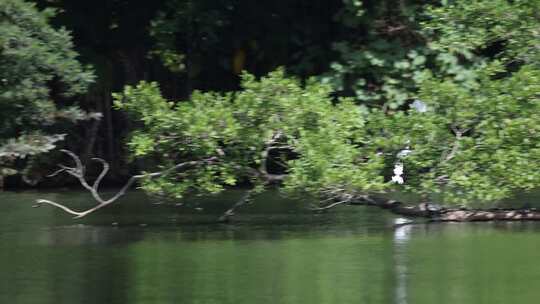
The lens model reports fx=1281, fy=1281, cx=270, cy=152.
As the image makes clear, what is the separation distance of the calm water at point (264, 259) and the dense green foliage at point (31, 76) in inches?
56.2

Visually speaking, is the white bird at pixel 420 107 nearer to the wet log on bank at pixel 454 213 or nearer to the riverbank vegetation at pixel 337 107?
the riverbank vegetation at pixel 337 107

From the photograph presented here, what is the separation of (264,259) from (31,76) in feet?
19.2

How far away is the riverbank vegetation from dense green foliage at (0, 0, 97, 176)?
2 cm

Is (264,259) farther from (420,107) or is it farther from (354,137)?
(420,107)

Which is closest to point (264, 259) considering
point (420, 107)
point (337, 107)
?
point (337, 107)

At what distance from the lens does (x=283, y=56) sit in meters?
20.5

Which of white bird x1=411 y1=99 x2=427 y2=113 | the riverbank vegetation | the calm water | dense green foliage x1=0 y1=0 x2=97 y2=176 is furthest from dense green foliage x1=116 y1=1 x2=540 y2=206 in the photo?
dense green foliage x1=0 y1=0 x2=97 y2=176

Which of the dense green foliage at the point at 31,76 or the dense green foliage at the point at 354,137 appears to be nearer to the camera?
the dense green foliage at the point at 354,137

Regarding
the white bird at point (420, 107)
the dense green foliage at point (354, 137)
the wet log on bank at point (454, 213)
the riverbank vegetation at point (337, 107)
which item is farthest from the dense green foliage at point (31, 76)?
the wet log on bank at point (454, 213)

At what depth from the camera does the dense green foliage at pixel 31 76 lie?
16.0m

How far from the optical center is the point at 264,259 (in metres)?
11.6

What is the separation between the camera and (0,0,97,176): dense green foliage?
16.0 meters

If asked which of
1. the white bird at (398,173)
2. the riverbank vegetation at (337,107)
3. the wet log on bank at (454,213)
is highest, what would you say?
the riverbank vegetation at (337,107)

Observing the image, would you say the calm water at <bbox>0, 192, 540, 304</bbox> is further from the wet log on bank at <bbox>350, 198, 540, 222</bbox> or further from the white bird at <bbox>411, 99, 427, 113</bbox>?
the white bird at <bbox>411, 99, 427, 113</bbox>
